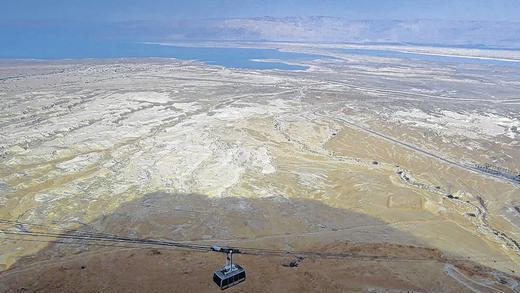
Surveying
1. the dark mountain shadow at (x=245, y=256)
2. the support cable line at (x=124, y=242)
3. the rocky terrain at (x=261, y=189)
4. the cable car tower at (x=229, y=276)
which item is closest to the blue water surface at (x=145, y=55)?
the rocky terrain at (x=261, y=189)

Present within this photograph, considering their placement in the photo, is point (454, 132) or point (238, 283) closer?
point (238, 283)

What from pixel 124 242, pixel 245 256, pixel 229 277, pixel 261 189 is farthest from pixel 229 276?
pixel 261 189

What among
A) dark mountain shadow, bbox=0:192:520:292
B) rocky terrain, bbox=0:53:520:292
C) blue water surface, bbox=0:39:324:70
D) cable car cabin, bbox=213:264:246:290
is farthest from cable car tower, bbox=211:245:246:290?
blue water surface, bbox=0:39:324:70

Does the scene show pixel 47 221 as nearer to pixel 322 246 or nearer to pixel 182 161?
pixel 182 161

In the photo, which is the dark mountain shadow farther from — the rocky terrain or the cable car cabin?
the cable car cabin

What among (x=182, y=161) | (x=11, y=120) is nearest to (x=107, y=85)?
(x=11, y=120)
